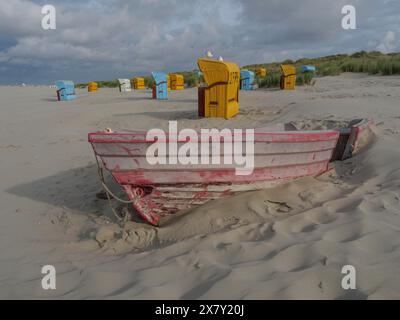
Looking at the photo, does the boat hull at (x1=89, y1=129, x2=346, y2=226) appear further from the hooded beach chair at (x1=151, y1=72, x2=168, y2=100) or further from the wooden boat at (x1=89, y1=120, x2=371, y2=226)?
the hooded beach chair at (x1=151, y1=72, x2=168, y2=100)

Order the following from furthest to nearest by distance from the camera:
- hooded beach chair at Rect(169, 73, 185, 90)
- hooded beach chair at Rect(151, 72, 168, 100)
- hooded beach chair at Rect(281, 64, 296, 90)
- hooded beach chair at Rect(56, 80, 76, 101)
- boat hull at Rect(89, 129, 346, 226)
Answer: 1. hooded beach chair at Rect(169, 73, 185, 90)
2. hooded beach chair at Rect(56, 80, 76, 101)
3. hooded beach chair at Rect(151, 72, 168, 100)
4. hooded beach chair at Rect(281, 64, 296, 90)
5. boat hull at Rect(89, 129, 346, 226)

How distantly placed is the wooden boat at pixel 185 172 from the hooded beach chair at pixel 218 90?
16.6 feet

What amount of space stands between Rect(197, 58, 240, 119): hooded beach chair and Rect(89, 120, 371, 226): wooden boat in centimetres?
507

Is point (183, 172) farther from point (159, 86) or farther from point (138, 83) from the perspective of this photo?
point (138, 83)

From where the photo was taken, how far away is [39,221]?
4082 millimetres

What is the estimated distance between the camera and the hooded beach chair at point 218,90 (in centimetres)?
860

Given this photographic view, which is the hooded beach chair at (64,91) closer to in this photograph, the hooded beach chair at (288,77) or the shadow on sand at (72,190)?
the hooded beach chair at (288,77)

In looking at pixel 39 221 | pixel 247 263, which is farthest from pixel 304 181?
pixel 39 221

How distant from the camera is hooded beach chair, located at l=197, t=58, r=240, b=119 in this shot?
339 inches

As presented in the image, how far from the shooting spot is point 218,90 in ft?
29.5

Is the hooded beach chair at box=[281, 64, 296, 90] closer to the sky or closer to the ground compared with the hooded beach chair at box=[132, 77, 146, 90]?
closer to the ground

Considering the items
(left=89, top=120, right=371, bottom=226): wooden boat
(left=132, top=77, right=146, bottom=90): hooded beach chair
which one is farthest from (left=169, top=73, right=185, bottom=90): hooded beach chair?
(left=89, top=120, right=371, bottom=226): wooden boat

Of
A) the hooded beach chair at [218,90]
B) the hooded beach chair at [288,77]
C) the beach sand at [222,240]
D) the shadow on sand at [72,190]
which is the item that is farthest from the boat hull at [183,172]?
the hooded beach chair at [288,77]
